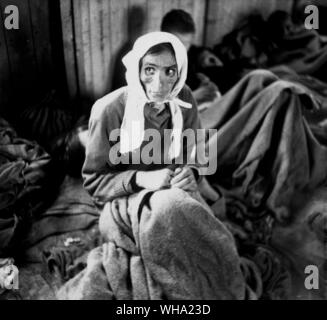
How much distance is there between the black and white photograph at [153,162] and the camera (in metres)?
2.74

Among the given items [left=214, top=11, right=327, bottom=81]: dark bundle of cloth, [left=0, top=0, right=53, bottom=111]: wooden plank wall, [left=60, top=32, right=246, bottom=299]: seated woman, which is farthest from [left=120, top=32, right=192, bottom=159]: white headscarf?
[left=214, top=11, right=327, bottom=81]: dark bundle of cloth

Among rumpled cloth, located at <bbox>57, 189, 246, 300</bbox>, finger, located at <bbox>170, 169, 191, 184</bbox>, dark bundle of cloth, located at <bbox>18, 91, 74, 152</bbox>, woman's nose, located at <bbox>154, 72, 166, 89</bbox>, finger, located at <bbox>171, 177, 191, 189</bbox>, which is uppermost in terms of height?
woman's nose, located at <bbox>154, 72, 166, 89</bbox>

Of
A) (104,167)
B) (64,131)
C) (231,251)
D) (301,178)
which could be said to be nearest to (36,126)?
(64,131)

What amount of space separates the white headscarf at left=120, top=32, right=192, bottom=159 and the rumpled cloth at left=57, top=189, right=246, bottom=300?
278mm

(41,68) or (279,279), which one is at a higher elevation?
(41,68)

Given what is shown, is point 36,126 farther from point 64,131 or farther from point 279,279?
point 279,279

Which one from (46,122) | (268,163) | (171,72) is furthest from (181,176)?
(46,122)

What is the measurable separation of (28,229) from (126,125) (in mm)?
725

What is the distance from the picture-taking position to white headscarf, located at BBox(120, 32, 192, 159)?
2742 mm

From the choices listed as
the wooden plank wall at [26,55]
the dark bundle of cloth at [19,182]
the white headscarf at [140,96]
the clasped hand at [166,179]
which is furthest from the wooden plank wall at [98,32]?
the clasped hand at [166,179]

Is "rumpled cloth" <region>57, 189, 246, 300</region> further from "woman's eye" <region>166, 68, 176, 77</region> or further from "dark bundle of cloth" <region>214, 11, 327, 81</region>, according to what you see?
"dark bundle of cloth" <region>214, 11, 327, 81</region>

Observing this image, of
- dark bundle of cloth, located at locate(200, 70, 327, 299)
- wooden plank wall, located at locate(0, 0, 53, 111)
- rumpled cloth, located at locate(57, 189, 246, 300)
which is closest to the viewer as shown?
rumpled cloth, located at locate(57, 189, 246, 300)
